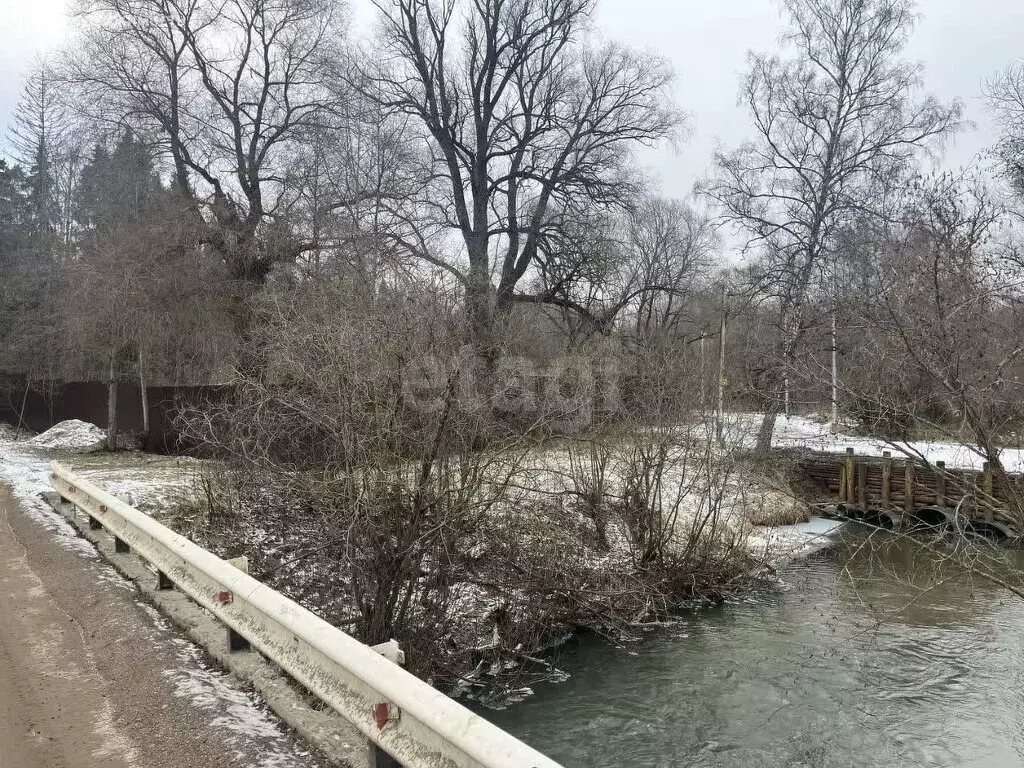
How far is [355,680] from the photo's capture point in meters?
3.27

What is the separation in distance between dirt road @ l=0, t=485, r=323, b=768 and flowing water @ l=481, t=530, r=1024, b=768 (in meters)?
4.23

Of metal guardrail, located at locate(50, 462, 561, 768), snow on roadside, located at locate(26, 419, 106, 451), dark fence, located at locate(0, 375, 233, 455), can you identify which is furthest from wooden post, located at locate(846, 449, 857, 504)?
dark fence, located at locate(0, 375, 233, 455)

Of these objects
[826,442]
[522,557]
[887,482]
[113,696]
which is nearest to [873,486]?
[887,482]

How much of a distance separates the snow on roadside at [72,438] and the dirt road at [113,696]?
16.9 metres

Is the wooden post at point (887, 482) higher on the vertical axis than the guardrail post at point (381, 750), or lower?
lower

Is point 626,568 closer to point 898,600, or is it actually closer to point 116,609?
point 898,600

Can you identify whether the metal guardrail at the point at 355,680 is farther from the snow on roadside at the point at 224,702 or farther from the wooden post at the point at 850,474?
the wooden post at the point at 850,474

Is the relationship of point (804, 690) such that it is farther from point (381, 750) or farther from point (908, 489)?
point (908, 489)

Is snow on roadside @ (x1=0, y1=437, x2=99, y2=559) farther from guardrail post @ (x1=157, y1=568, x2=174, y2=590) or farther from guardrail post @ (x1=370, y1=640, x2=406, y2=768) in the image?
guardrail post @ (x1=370, y1=640, x2=406, y2=768)

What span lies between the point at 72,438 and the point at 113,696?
21.4 m

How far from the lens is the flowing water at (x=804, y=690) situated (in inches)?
291

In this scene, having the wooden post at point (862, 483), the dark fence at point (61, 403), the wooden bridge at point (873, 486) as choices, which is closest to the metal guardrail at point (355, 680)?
the wooden bridge at point (873, 486)

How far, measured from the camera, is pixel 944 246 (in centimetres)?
631

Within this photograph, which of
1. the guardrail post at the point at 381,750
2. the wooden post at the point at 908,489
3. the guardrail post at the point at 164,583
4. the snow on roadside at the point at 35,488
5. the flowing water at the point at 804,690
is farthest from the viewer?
the wooden post at the point at 908,489
